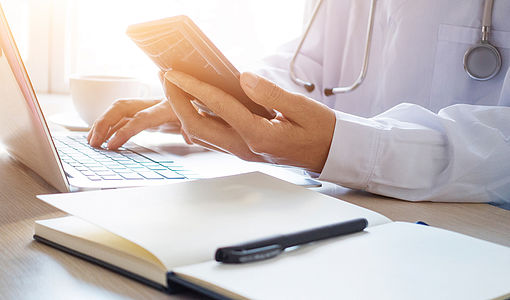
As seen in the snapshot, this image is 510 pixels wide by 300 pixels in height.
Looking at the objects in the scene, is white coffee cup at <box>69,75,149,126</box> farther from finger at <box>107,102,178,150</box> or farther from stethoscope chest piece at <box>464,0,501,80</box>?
stethoscope chest piece at <box>464,0,501,80</box>

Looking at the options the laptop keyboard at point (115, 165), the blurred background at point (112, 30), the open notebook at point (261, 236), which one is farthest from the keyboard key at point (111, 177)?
the blurred background at point (112, 30)

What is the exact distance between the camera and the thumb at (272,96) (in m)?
0.66

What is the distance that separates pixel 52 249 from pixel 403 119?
554 mm

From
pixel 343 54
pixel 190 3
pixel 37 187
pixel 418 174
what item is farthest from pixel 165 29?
pixel 190 3

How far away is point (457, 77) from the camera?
3.56ft

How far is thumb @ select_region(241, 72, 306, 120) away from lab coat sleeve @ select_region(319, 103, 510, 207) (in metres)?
0.07

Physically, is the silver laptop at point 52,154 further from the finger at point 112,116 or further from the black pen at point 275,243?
the black pen at point 275,243

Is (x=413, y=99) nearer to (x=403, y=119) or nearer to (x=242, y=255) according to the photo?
(x=403, y=119)

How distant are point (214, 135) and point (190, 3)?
5.10 feet

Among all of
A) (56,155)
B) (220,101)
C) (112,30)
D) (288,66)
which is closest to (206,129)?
(220,101)

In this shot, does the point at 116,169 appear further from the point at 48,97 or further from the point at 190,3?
the point at 190,3

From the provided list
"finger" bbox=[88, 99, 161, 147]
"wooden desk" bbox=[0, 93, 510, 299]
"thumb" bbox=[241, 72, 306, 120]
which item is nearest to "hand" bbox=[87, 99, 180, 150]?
"finger" bbox=[88, 99, 161, 147]

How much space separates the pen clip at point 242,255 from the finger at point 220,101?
30 cm

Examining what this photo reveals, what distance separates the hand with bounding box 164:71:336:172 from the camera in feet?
2.30
